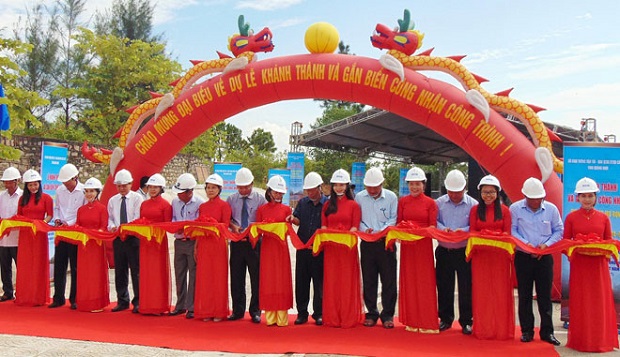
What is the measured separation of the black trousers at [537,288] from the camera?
419 centimetres

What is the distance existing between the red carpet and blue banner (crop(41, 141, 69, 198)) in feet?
7.97

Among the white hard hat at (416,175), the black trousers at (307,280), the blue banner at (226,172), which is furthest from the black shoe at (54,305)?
the blue banner at (226,172)

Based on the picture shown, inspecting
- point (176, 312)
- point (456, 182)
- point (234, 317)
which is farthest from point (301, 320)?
point (456, 182)

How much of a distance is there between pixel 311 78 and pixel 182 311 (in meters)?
3.43

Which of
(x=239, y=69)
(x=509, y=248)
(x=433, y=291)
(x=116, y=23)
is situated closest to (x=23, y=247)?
(x=239, y=69)

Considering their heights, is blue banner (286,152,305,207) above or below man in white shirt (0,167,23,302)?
above

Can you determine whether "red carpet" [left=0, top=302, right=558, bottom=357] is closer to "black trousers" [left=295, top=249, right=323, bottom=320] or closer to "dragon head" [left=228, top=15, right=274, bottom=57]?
"black trousers" [left=295, top=249, right=323, bottom=320]

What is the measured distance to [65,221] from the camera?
220 inches

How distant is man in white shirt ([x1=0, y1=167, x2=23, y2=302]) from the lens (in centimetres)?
563

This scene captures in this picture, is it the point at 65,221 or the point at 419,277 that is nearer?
the point at 419,277

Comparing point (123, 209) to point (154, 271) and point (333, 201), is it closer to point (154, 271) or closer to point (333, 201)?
point (154, 271)

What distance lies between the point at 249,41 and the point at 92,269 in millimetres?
3758

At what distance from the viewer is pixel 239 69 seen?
23.9 feet

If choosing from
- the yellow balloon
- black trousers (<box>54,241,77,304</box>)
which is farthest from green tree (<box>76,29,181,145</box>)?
black trousers (<box>54,241,77,304</box>)
